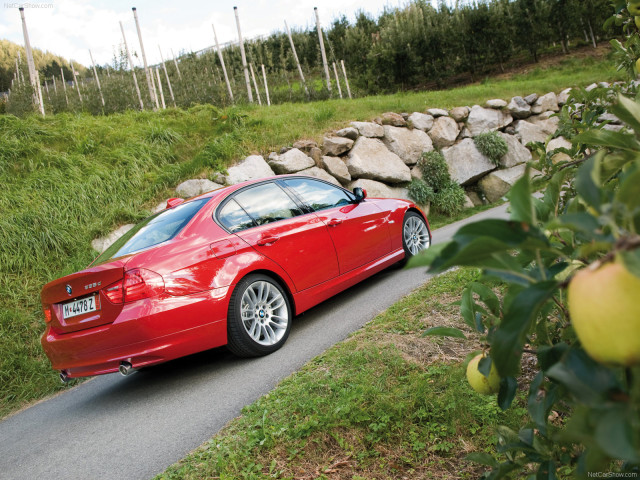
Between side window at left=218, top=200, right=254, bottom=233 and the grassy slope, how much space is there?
231 centimetres

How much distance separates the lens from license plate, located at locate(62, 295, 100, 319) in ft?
10.8

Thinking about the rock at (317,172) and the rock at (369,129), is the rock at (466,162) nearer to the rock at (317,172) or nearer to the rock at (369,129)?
the rock at (369,129)

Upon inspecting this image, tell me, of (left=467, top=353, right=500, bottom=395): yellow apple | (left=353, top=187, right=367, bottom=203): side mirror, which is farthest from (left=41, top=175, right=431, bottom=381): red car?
(left=467, top=353, right=500, bottom=395): yellow apple

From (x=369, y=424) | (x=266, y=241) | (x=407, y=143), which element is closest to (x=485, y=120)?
(x=407, y=143)

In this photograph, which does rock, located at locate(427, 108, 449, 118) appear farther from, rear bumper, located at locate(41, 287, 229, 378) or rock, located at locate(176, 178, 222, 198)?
rear bumper, located at locate(41, 287, 229, 378)

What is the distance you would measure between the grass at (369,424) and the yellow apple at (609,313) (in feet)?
4.94

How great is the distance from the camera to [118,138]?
925cm

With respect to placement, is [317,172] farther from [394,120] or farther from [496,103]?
[496,103]

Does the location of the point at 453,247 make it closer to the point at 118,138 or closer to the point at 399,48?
the point at 118,138

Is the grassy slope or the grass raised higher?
the grassy slope

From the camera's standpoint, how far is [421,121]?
11547mm

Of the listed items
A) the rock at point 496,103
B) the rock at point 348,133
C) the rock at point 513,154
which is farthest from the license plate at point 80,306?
the rock at point 496,103

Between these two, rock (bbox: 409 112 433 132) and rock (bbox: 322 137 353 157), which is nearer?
rock (bbox: 322 137 353 157)

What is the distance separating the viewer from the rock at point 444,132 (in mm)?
11336
